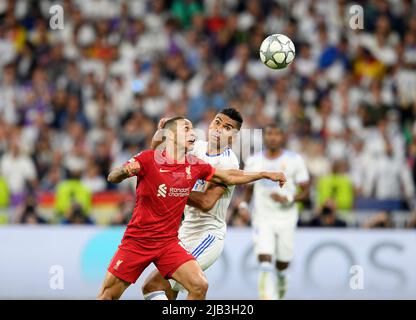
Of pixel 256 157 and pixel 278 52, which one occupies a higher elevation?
pixel 278 52

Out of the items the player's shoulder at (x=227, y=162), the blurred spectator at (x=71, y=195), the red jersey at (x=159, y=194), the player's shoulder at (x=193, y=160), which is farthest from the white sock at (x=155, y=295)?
the blurred spectator at (x=71, y=195)

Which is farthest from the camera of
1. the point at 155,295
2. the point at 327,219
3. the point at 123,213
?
the point at 123,213

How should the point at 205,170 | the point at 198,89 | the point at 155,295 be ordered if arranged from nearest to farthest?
1. the point at 205,170
2. the point at 155,295
3. the point at 198,89

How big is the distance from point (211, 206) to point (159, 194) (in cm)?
77

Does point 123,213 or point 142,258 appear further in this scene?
A: point 123,213

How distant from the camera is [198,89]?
17.9 m

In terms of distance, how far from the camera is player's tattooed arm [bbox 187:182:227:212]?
9.52 meters

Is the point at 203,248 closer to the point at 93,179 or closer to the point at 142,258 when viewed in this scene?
the point at 142,258

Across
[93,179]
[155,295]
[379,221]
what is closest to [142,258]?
[155,295]

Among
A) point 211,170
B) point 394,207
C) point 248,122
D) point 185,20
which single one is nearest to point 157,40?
point 185,20

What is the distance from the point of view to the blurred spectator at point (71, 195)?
15055 millimetres

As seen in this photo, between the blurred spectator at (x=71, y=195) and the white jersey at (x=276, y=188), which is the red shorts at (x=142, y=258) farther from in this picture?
the blurred spectator at (x=71, y=195)

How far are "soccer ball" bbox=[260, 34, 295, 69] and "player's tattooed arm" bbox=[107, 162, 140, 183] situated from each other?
8.90ft
